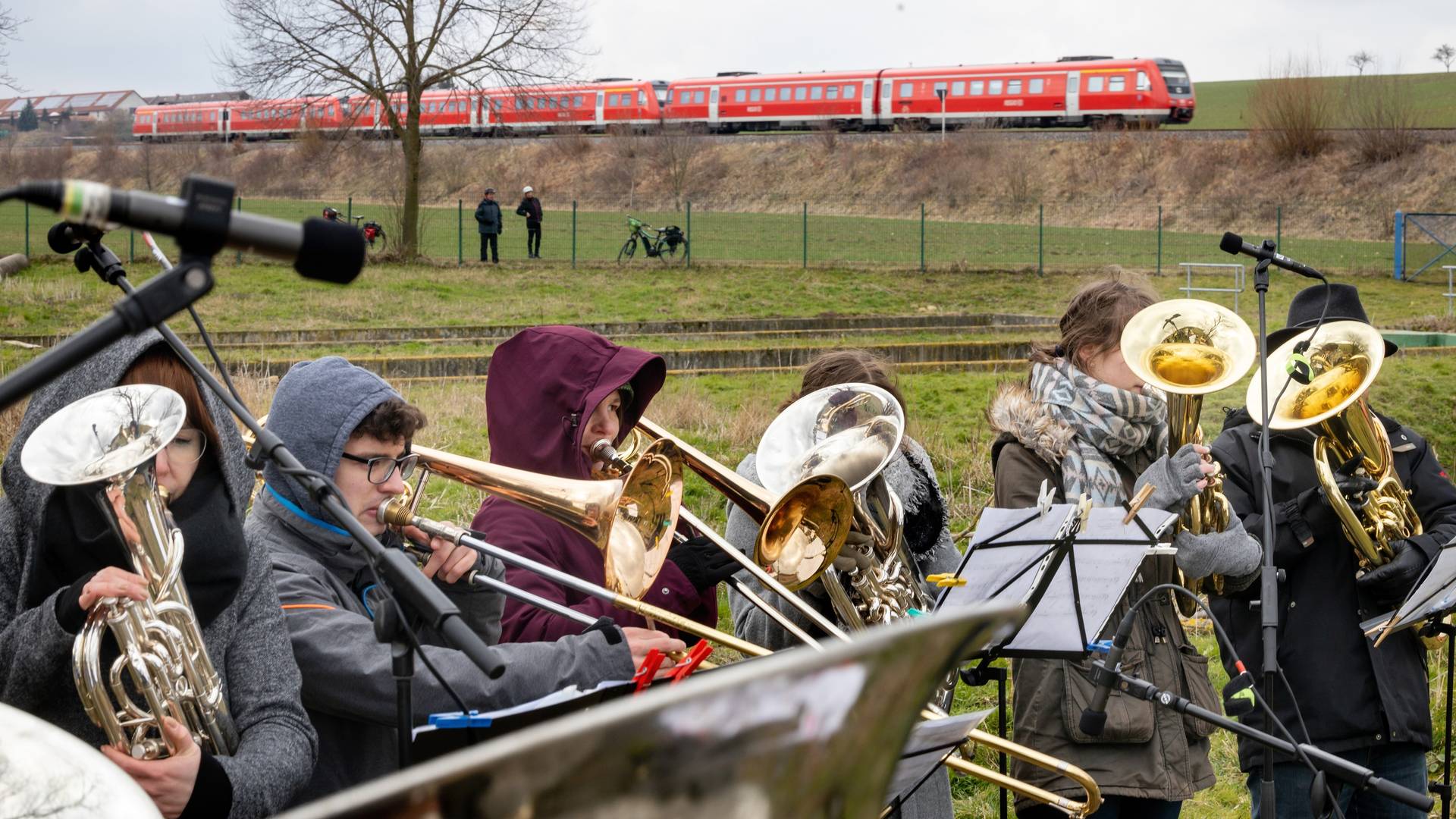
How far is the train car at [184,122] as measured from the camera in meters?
45.2

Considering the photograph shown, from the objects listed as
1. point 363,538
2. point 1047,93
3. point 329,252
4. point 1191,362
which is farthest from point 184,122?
point 329,252

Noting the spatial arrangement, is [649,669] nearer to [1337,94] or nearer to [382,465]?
[382,465]

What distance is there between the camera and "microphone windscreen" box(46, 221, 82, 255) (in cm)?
198

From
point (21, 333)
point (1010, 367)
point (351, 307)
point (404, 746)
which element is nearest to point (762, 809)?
point (404, 746)

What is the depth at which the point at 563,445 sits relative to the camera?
352 centimetres

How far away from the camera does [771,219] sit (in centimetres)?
3262

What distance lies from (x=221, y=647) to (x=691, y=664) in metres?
0.92

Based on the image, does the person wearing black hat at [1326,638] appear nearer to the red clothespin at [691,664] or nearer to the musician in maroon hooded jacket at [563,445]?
the musician in maroon hooded jacket at [563,445]

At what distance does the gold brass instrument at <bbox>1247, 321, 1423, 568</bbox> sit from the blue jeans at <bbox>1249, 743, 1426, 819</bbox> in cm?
54

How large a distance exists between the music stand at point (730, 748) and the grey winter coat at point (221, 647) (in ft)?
6.15

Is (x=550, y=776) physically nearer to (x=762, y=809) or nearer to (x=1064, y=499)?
(x=762, y=809)

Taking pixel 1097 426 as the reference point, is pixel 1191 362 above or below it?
above

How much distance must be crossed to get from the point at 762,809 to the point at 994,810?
4.95m

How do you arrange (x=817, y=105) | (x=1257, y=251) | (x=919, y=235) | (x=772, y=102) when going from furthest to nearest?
(x=772, y=102)
(x=817, y=105)
(x=919, y=235)
(x=1257, y=251)
